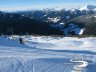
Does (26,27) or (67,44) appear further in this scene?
(26,27)

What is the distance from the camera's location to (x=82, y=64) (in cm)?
1694

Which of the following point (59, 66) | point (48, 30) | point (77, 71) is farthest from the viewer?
point (48, 30)

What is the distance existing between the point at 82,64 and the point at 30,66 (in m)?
2.57

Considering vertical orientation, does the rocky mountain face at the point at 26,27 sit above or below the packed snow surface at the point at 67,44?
above

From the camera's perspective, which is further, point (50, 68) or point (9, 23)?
point (9, 23)

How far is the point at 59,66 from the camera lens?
53.7 ft

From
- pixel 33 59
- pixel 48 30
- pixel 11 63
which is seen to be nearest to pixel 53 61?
pixel 33 59

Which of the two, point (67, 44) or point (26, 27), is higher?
point (26, 27)

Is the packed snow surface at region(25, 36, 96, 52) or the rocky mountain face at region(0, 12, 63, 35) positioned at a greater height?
the rocky mountain face at region(0, 12, 63, 35)

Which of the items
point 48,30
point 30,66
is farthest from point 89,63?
point 48,30

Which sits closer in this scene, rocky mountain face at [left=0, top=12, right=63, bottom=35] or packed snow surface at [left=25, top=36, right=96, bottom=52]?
packed snow surface at [left=25, top=36, right=96, bottom=52]

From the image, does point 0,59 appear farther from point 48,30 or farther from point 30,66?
point 48,30

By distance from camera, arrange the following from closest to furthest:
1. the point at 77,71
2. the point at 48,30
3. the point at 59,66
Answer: the point at 77,71 < the point at 59,66 < the point at 48,30

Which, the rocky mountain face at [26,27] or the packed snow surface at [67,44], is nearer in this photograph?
the packed snow surface at [67,44]
